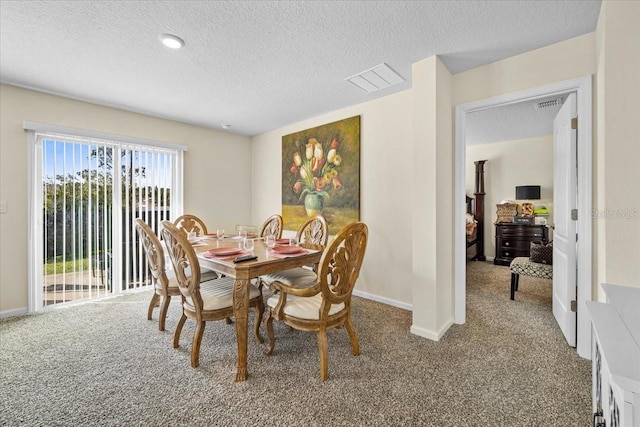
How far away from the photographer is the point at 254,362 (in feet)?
6.43

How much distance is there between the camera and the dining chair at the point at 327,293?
173cm

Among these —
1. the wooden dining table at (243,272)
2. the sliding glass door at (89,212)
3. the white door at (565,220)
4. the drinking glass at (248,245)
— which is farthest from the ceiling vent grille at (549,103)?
the sliding glass door at (89,212)

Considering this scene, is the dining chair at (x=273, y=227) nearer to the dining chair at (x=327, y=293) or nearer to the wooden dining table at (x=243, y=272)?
the wooden dining table at (x=243, y=272)

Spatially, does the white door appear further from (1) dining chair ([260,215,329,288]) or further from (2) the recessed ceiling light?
(2) the recessed ceiling light

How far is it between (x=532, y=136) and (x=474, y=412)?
528cm

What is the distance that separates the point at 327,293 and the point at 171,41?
2166mm

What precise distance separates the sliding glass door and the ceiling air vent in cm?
291

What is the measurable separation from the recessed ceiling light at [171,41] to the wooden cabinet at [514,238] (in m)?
5.52

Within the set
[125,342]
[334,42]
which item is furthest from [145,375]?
[334,42]

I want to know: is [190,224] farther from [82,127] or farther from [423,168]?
[423,168]

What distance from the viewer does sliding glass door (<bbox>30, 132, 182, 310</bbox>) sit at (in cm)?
296

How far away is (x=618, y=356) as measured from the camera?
2.39ft

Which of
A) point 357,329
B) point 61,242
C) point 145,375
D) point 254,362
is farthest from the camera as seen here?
point 61,242

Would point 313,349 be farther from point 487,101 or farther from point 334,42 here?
point 487,101
